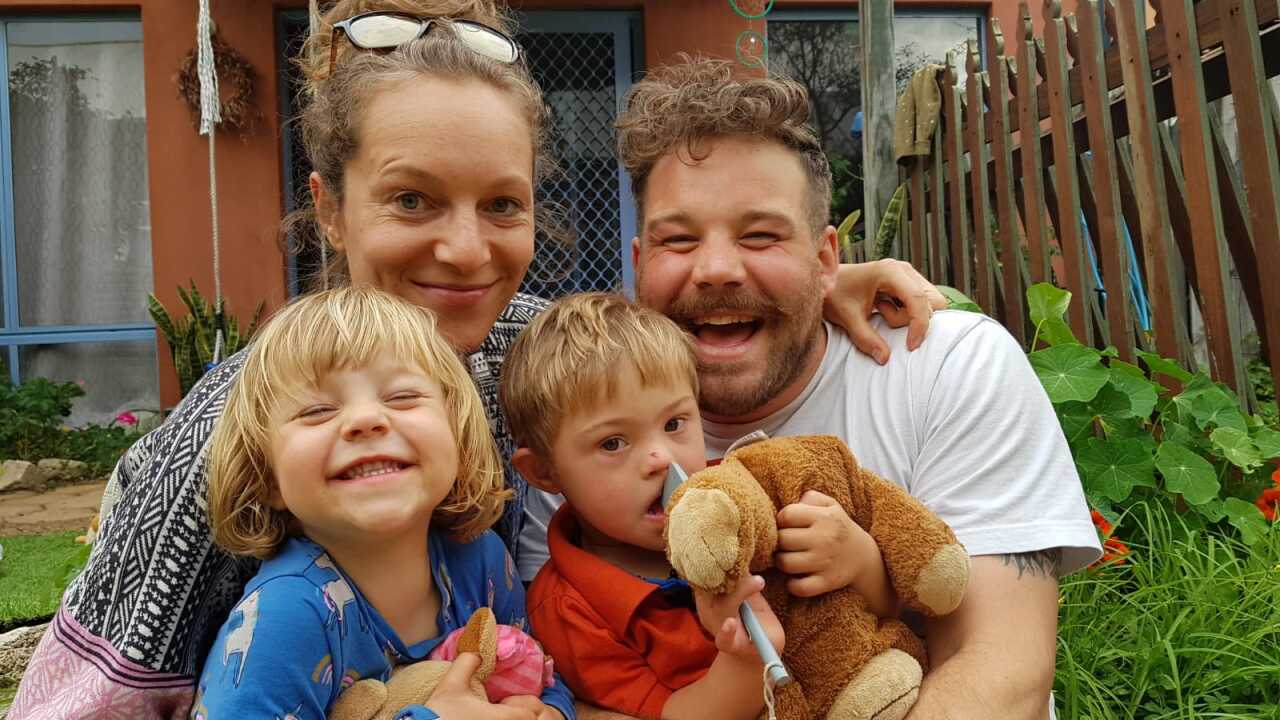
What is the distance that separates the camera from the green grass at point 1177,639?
2.42 meters

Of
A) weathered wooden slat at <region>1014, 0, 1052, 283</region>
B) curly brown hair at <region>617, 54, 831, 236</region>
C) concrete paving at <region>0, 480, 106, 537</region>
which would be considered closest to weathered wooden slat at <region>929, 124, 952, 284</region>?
weathered wooden slat at <region>1014, 0, 1052, 283</region>

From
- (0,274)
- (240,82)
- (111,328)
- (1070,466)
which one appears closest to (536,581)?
(1070,466)

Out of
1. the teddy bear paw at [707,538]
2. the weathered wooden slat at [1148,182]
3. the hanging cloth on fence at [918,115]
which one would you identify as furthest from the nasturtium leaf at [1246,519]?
the hanging cloth on fence at [918,115]

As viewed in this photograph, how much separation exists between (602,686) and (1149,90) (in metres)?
3.11

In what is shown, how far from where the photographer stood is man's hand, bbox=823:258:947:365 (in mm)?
2090

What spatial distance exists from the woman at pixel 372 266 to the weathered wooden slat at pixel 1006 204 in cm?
274

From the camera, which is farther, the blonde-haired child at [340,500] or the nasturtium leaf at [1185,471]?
the nasturtium leaf at [1185,471]

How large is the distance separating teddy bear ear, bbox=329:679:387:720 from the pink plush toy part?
0.48ft

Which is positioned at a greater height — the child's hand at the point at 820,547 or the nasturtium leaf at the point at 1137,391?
the nasturtium leaf at the point at 1137,391

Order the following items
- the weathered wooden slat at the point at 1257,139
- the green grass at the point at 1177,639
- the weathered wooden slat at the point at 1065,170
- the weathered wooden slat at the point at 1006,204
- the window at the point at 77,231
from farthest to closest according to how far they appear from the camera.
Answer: the window at the point at 77,231
the weathered wooden slat at the point at 1006,204
the weathered wooden slat at the point at 1065,170
the weathered wooden slat at the point at 1257,139
the green grass at the point at 1177,639

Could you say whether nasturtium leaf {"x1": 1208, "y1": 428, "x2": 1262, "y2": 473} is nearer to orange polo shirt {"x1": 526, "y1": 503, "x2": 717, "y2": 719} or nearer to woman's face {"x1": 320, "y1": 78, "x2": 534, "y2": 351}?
orange polo shirt {"x1": 526, "y1": 503, "x2": 717, "y2": 719}

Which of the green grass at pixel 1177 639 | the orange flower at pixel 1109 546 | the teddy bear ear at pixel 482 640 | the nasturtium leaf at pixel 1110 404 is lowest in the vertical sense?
the green grass at pixel 1177 639

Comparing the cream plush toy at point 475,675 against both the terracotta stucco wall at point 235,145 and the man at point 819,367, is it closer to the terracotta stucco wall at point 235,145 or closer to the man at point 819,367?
the man at point 819,367

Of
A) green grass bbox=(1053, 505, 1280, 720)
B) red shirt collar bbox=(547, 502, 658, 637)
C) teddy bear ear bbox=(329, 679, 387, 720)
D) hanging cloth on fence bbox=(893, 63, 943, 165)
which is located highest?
hanging cloth on fence bbox=(893, 63, 943, 165)
